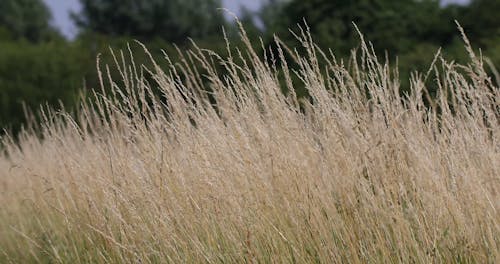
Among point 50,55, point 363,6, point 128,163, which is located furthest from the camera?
point 50,55

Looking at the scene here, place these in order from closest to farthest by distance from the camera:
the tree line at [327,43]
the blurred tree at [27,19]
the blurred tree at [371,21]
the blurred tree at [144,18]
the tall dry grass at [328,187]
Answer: the tall dry grass at [328,187], the tree line at [327,43], the blurred tree at [371,21], the blurred tree at [144,18], the blurred tree at [27,19]

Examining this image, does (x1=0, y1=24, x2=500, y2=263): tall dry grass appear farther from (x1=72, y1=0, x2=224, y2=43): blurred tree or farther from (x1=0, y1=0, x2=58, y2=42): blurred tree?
(x1=0, y1=0, x2=58, y2=42): blurred tree

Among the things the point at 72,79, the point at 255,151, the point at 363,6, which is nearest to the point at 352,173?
the point at 255,151

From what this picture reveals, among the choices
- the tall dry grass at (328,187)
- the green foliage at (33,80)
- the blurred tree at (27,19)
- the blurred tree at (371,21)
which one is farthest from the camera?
the blurred tree at (27,19)

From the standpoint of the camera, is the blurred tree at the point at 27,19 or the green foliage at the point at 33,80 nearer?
the green foliage at the point at 33,80

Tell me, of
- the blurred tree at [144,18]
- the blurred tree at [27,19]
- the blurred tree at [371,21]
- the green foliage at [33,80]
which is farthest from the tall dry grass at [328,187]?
the blurred tree at [27,19]

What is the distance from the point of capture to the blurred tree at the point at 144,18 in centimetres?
2872

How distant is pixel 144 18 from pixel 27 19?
248 inches

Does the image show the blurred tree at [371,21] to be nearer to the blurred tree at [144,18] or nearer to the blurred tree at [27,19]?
the blurred tree at [144,18]

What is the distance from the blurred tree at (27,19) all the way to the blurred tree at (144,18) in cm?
262

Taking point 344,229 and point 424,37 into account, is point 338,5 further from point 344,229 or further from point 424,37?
point 344,229

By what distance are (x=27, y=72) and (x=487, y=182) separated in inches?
485

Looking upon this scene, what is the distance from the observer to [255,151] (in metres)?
3.55

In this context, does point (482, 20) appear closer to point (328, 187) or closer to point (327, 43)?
point (327, 43)
